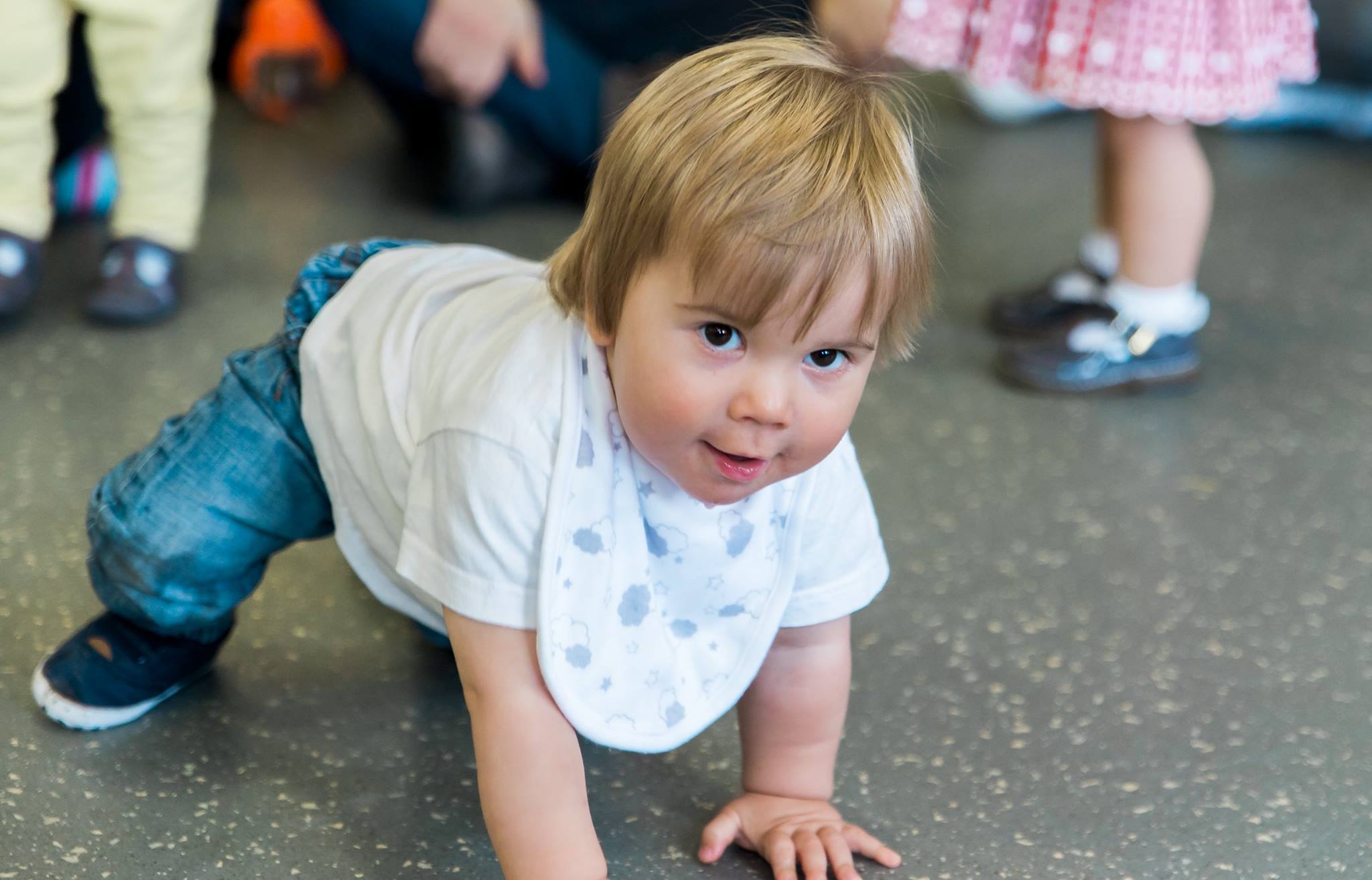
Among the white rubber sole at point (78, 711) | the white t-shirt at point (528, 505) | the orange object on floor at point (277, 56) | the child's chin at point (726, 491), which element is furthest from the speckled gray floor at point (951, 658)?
the orange object on floor at point (277, 56)

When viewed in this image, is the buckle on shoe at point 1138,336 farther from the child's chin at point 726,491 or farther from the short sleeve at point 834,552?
the child's chin at point 726,491

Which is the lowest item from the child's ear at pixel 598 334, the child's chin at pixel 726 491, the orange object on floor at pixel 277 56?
the orange object on floor at pixel 277 56

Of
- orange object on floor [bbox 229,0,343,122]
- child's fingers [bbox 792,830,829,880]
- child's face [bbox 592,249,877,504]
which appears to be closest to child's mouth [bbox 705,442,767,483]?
child's face [bbox 592,249,877,504]

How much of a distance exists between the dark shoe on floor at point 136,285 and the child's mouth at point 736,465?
2.98 ft

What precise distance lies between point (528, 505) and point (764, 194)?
18cm

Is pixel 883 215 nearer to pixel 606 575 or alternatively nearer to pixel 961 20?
pixel 606 575

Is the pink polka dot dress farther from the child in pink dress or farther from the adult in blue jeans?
the adult in blue jeans

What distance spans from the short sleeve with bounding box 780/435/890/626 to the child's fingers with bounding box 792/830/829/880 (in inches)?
4.5

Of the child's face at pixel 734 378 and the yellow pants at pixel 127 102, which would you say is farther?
the yellow pants at pixel 127 102

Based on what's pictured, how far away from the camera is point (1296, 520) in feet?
3.74

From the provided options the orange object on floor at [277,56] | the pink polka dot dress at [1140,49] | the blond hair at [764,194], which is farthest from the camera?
the orange object on floor at [277,56]

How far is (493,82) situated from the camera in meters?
1.65

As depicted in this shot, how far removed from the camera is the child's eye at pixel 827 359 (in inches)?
24.8

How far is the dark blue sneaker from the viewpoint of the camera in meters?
0.81
